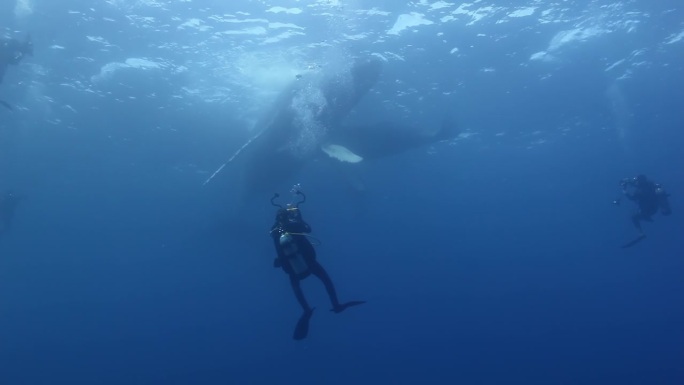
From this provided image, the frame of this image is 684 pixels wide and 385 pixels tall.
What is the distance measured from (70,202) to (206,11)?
30.2 m

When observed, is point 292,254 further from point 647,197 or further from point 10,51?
point 647,197

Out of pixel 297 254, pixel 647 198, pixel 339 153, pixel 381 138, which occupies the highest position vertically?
pixel 381 138

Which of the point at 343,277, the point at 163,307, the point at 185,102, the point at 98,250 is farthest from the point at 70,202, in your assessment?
the point at 163,307

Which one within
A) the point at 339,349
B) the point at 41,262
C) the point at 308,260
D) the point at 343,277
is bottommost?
the point at 308,260

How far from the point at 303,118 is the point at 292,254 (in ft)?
47.6

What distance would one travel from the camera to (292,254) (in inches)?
331

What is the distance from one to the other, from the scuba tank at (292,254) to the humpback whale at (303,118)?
1321 centimetres

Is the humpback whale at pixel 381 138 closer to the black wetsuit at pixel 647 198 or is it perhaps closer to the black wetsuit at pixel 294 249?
the black wetsuit at pixel 647 198

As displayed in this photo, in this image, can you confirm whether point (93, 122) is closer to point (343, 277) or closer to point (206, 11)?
point (206, 11)

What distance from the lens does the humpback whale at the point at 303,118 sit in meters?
20.6

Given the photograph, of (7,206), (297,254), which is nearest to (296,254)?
(297,254)

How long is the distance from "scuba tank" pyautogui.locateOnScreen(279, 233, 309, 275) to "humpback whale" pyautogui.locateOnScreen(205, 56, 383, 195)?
13205 mm

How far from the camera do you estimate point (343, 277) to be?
200 ft

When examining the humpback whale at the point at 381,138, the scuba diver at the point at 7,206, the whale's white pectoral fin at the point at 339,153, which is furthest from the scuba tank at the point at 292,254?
the scuba diver at the point at 7,206
